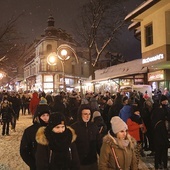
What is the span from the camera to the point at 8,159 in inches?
331

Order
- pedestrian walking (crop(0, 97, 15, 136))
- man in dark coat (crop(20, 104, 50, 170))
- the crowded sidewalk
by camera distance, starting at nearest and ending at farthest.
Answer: man in dark coat (crop(20, 104, 50, 170)) → the crowded sidewalk → pedestrian walking (crop(0, 97, 15, 136))

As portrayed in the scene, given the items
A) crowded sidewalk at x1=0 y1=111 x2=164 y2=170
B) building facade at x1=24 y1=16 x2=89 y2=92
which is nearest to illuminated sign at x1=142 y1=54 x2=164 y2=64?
crowded sidewalk at x1=0 y1=111 x2=164 y2=170

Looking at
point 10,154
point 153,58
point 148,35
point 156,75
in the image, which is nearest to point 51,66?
point 156,75

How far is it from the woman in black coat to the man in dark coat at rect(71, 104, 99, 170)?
0.79 m

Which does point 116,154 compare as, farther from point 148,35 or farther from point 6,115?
point 148,35

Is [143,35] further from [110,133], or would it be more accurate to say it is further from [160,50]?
[110,133]

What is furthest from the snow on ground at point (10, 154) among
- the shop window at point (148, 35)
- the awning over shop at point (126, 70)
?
the awning over shop at point (126, 70)

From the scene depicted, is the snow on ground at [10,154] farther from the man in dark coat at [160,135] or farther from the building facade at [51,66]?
the building facade at [51,66]

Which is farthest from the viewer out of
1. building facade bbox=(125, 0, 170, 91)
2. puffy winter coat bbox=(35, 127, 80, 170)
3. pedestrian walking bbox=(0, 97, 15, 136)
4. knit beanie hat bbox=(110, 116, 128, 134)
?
building facade bbox=(125, 0, 170, 91)

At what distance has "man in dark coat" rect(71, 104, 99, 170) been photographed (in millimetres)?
4348

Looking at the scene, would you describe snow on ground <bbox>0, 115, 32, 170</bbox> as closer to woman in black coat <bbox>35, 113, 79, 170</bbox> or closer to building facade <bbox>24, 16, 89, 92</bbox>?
woman in black coat <bbox>35, 113, 79, 170</bbox>

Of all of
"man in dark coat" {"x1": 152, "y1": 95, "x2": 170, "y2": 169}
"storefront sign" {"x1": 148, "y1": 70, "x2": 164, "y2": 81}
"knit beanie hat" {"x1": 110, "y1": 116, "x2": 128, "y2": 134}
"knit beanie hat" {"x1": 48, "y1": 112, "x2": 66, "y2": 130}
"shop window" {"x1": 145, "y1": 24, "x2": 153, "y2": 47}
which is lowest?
"man in dark coat" {"x1": 152, "y1": 95, "x2": 170, "y2": 169}

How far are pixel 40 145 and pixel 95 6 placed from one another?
91.9ft

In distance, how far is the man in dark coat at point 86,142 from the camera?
14.3 feet
